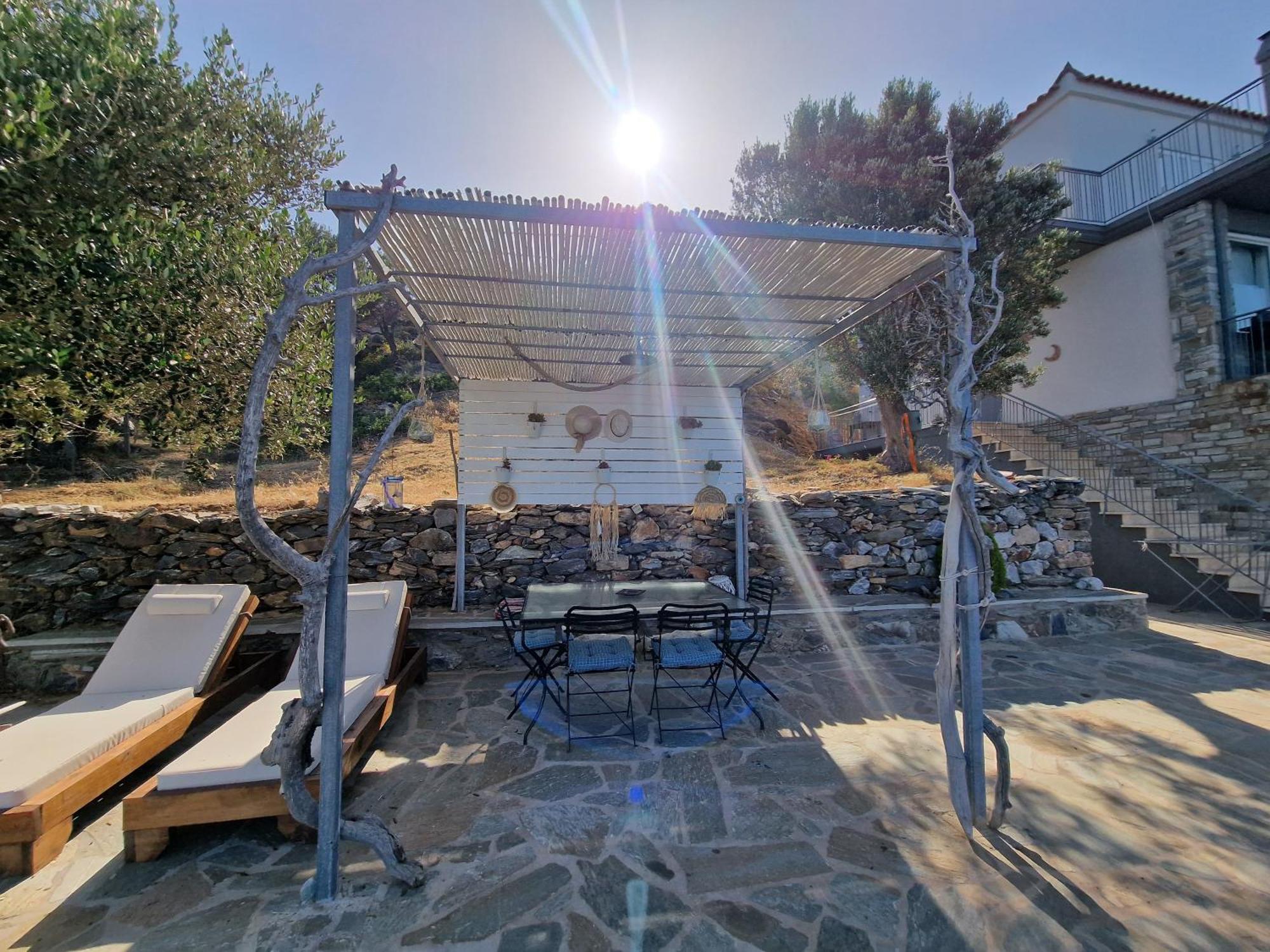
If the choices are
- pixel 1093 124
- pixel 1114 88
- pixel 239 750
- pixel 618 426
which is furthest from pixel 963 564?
pixel 1114 88

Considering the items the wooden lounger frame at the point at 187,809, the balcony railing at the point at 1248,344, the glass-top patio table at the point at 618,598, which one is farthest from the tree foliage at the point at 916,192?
the wooden lounger frame at the point at 187,809

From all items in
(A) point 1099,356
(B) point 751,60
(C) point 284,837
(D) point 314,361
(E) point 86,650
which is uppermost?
(B) point 751,60

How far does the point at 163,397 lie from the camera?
4168 mm

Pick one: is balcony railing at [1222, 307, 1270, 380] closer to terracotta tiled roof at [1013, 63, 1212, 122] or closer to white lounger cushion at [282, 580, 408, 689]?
terracotta tiled roof at [1013, 63, 1212, 122]

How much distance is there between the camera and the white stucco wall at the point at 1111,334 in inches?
354

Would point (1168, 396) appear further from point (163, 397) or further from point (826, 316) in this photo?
point (163, 397)

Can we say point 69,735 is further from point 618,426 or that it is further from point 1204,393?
point 1204,393

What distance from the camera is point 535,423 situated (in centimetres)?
591

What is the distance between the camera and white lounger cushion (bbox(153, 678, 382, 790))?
2.46m

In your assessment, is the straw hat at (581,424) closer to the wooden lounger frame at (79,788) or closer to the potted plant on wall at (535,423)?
the potted plant on wall at (535,423)

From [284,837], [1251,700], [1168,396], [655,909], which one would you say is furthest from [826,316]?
[1168,396]

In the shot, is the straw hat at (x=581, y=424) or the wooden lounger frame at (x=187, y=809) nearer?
the wooden lounger frame at (x=187, y=809)

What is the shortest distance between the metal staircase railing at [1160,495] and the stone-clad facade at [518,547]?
1.79m

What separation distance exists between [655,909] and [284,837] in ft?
6.26
